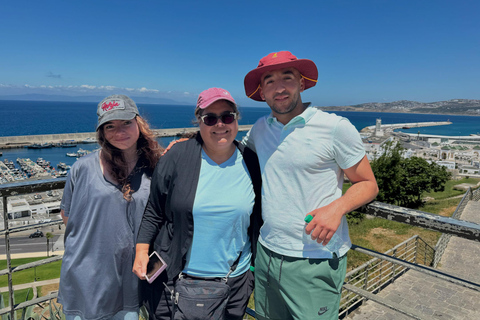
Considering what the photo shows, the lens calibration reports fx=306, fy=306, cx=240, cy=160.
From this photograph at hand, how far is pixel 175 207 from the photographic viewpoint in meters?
1.69

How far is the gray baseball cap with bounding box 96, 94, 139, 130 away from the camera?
1.82 meters

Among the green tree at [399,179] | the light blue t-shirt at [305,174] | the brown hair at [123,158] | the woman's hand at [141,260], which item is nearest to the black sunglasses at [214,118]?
the light blue t-shirt at [305,174]

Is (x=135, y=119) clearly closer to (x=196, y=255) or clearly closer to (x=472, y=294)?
(x=196, y=255)

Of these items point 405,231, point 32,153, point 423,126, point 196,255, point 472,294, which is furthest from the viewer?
point 423,126

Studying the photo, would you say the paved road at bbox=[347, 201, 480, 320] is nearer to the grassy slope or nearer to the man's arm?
the grassy slope

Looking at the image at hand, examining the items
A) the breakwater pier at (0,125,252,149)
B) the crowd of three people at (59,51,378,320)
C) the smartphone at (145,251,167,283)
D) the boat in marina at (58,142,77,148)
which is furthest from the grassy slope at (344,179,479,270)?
the boat in marina at (58,142,77,148)

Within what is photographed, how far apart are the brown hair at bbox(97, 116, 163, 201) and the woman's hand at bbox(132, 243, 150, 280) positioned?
29cm

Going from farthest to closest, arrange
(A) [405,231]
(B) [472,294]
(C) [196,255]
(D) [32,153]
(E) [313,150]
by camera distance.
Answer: (D) [32,153]
(A) [405,231]
(B) [472,294]
(C) [196,255]
(E) [313,150]

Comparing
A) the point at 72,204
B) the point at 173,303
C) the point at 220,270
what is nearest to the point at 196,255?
the point at 220,270

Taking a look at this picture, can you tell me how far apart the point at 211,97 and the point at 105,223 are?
37.6 inches

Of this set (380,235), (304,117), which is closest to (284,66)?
(304,117)

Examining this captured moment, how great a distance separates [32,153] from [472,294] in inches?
3386

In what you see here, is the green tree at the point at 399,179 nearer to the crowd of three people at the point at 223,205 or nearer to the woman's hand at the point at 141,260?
the crowd of three people at the point at 223,205

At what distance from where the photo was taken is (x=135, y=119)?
196 centimetres
